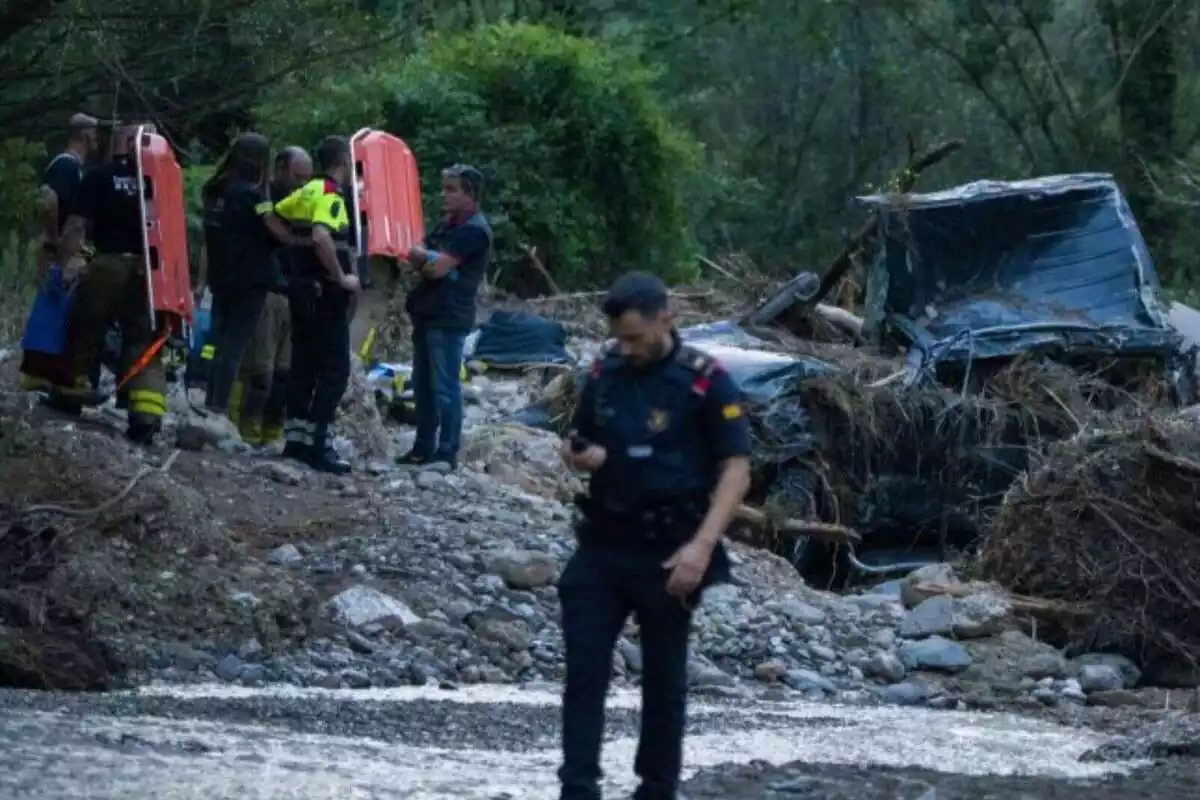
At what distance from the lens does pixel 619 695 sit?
10695 millimetres

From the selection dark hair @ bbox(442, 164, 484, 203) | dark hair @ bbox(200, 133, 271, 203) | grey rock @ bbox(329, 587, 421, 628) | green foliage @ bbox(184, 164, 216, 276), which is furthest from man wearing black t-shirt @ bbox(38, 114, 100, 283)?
green foliage @ bbox(184, 164, 216, 276)

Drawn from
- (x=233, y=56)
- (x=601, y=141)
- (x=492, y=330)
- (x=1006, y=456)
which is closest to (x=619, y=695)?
(x=233, y=56)

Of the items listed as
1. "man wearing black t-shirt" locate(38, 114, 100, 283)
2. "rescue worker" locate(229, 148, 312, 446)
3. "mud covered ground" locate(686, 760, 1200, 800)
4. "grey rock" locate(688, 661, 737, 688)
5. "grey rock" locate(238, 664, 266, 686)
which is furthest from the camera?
"rescue worker" locate(229, 148, 312, 446)

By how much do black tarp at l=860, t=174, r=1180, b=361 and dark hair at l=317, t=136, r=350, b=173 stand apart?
20.1 feet

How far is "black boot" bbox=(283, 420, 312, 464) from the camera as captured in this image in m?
13.4

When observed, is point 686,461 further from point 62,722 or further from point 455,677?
point 455,677

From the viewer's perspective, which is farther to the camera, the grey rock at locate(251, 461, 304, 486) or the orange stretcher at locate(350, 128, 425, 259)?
the orange stretcher at locate(350, 128, 425, 259)

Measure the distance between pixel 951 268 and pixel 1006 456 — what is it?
2.10 m

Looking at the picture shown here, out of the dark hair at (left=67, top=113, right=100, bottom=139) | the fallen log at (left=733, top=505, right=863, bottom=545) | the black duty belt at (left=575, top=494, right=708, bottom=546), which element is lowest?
the fallen log at (left=733, top=505, right=863, bottom=545)

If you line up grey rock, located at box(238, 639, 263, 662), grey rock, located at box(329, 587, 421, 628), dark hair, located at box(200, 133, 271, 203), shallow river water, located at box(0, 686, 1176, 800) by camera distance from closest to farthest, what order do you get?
shallow river water, located at box(0, 686, 1176, 800) < grey rock, located at box(238, 639, 263, 662) < grey rock, located at box(329, 587, 421, 628) < dark hair, located at box(200, 133, 271, 203)

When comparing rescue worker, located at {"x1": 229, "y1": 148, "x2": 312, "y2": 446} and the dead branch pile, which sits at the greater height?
rescue worker, located at {"x1": 229, "y1": 148, "x2": 312, "y2": 446}

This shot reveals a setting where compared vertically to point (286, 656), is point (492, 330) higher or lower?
higher

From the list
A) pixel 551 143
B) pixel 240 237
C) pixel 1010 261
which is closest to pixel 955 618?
pixel 240 237

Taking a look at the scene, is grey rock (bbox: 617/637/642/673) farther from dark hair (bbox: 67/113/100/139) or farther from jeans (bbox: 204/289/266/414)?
dark hair (bbox: 67/113/100/139)
